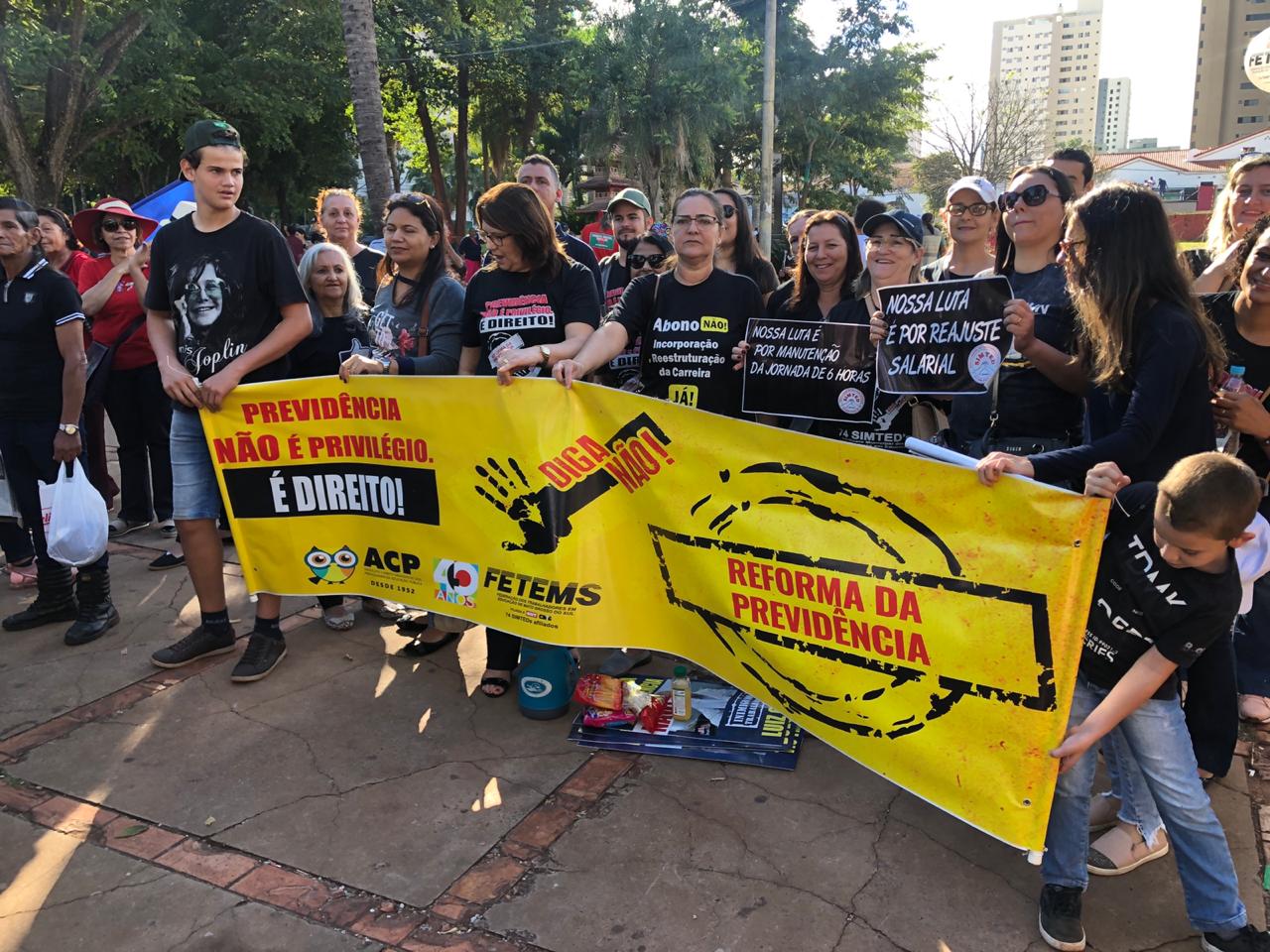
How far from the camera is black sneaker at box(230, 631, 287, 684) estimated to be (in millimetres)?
4191

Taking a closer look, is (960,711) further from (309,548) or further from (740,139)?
(740,139)

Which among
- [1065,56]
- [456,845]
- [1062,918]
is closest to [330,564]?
[456,845]

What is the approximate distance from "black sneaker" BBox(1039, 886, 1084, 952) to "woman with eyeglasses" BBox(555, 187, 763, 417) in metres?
2.29

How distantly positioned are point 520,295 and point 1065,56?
198057mm

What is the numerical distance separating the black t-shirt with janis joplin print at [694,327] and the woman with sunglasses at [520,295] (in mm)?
223

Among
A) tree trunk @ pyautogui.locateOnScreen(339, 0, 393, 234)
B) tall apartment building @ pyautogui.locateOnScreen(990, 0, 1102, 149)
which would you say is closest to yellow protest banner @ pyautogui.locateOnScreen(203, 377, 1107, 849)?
tree trunk @ pyautogui.locateOnScreen(339, 0, 393, 234)

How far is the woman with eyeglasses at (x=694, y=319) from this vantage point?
13.3 ft

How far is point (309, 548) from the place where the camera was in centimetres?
418

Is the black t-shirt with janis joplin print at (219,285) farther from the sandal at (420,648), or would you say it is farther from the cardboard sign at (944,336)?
the cardboard sign at (944,336)

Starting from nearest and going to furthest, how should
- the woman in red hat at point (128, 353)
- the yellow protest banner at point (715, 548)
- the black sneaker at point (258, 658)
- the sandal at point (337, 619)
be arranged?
the yellow protest banner at point (715, 548)
the black sneaker at point (258, 658)
the sandal at point (337, 619)
the woman in red hat at point (128, 353)

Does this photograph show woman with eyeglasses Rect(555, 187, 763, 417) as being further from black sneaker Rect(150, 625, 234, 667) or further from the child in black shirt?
black sneaker Rect(150, 625, 234, 667)

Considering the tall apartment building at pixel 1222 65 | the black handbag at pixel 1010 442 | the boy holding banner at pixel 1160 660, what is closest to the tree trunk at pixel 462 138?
the black handbag at pixel 1010 442

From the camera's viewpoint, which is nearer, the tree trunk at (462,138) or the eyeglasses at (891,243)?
the eyeglasses at (891,243)

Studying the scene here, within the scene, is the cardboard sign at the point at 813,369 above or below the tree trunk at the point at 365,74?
below
